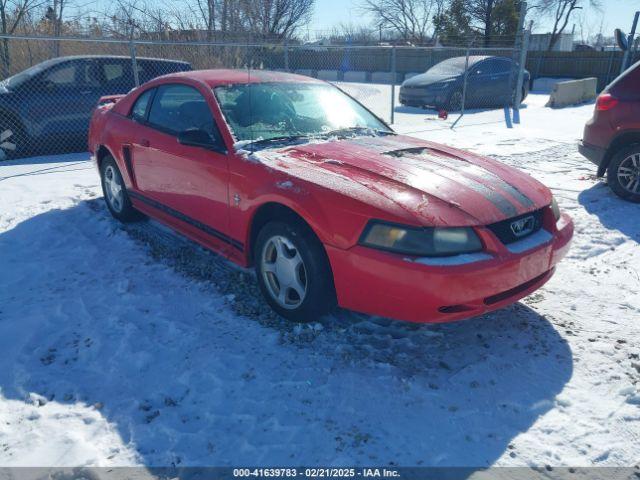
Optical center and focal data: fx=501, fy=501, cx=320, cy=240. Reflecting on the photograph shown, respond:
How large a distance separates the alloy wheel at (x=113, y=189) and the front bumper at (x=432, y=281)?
3074mm

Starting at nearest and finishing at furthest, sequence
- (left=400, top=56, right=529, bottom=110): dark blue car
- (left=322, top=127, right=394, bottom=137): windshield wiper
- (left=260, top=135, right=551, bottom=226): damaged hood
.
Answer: (left=260, top=135, right=551, bottom=226): damaged hood → (left=322, top=127, right=394, bottom=137): windshield wiper → (left=400, top=56, right=529, bottom=110): dark blue car

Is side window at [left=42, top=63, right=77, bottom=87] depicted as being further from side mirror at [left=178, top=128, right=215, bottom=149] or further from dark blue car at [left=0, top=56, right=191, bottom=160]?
side mirror at [left=178, top=128, right=215, bottom=149]

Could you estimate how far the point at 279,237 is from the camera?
3.23 meters

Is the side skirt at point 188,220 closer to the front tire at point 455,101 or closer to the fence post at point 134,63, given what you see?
the fence post at point 134,63

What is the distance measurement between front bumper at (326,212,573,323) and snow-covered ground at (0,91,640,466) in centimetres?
36

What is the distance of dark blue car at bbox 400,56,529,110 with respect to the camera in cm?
1403

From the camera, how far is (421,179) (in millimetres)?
3115

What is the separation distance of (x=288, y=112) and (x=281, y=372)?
2.17 meters

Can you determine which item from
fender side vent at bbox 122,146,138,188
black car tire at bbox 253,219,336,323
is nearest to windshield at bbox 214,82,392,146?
black car tire at bbox 253,219,336,323

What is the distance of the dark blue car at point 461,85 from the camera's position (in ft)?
46.0

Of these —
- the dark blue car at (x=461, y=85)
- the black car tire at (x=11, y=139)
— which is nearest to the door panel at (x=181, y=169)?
the black car tire at (x=11, y=139)

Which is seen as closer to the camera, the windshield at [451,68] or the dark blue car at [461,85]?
the dark blue car at [461,85]

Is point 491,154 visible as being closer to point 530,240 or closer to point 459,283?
point 530,240

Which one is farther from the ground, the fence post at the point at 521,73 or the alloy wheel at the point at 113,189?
the fence post at the point at 521,73
